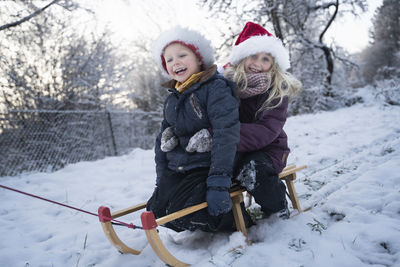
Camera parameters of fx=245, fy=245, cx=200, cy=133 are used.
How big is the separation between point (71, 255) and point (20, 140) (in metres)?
3.99

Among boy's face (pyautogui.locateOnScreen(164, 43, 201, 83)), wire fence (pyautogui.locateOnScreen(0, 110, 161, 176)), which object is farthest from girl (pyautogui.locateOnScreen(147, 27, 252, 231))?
wire fence (pyautogui.locateOnScreen(0, 110, 161, 176))

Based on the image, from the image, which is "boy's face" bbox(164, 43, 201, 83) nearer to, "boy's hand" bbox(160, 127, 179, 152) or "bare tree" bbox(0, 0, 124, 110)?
"boy's hand" bbox(160, 127, 179, 152)

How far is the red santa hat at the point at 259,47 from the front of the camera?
2049 mm

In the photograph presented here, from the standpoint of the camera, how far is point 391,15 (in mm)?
26453

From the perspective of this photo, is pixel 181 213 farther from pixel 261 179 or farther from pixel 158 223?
pixel 261 179

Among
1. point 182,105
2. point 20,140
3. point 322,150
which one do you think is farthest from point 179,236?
point 20,140

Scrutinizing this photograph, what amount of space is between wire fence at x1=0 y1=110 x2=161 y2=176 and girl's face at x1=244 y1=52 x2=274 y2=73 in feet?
13.3

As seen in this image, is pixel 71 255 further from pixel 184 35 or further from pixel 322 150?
pixel 322 150

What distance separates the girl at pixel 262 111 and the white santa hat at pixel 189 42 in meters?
0.27

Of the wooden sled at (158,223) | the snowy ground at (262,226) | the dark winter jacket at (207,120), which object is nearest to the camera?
the wooden sled at (158,223)

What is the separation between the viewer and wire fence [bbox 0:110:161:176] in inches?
181

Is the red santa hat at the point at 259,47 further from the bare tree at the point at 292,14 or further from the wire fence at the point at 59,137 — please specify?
the bare tree at the point at 292,14

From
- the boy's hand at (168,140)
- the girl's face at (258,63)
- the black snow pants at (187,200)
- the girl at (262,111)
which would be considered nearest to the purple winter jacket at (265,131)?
the girl at (262,111)

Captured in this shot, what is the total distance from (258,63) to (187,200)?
49.6 inches
